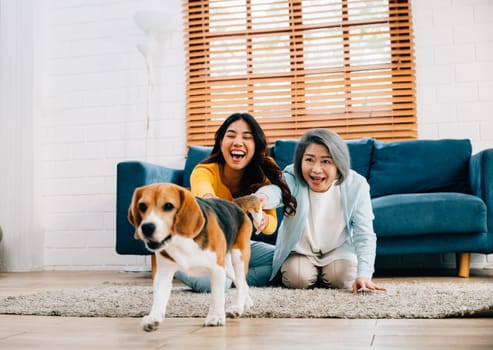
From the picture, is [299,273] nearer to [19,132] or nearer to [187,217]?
[187,217]

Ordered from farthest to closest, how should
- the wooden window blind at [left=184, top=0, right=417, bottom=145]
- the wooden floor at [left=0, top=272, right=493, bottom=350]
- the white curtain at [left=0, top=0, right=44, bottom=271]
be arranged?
1. the white curtain at [left=0, top=0, right=44, bottom=271]
2. the wooden window blind at [left=184, top=0, right=417, bottom=145]
3. the wooden floor at [left=0, top=272, right=493, bottom=350]

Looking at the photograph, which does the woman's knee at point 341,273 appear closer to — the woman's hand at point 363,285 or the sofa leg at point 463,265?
the woman's hand at point 363,285

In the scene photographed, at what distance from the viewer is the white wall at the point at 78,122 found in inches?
149

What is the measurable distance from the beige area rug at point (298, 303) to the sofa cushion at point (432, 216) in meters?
0.61

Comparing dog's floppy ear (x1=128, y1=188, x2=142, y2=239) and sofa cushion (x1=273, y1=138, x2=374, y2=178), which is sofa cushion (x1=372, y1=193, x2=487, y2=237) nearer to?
sofa cushion (x1=273, y1=138, x2=374, y2=178)

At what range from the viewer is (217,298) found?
1.32 metres

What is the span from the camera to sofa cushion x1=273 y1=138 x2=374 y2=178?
3203 mm

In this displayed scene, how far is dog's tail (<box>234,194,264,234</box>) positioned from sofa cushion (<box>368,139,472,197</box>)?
5.36 ft

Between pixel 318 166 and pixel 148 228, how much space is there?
102cm

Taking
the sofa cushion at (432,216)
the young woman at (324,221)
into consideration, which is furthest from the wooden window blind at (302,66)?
the young woman at (324,221)

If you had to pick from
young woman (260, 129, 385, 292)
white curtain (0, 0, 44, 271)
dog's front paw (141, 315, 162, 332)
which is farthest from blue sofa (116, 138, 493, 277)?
dog's front paw (141, 315, 162, 332)

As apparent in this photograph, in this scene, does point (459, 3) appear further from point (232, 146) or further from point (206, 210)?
point (206, 210)

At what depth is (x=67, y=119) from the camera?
3.96m

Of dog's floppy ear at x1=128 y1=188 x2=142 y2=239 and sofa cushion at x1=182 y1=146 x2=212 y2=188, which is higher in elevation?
sofa cushion at x1=182 y1=146 x2=212 y2=188
